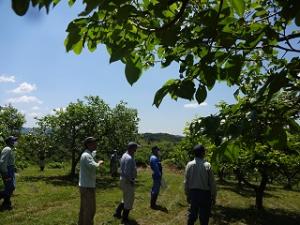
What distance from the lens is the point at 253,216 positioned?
16.2 m

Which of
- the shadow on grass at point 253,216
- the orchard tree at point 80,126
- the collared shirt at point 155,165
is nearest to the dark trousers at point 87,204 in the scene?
the collared shirt at point 155,165

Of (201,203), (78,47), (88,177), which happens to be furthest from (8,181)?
(78,47)

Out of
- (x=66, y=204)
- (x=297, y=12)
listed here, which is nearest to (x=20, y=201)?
(x=66, y=204)

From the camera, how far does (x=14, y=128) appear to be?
52219 millimetres

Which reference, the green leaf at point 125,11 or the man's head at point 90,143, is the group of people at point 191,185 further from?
the green leaf at point 125,11

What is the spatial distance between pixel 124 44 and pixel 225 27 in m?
Answer: 0.69

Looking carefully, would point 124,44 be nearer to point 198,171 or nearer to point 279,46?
A: point 279,46

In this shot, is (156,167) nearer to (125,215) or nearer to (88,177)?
(125,215)

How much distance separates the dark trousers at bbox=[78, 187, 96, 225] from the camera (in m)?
9.50

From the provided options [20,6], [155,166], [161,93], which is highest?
[20,6]

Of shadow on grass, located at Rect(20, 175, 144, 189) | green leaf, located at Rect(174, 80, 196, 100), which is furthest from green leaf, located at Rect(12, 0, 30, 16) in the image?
shadow on grass, located at Rect(20, 175, 144, 189)

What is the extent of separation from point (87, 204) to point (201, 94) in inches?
290

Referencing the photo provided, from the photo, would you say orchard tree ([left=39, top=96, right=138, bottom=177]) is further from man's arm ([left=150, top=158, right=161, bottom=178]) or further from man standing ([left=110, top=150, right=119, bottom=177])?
man's arm ([left=150, top=158, right=161, bottom=178])

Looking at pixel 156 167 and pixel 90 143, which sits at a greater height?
pixel 90 143
